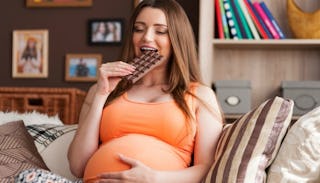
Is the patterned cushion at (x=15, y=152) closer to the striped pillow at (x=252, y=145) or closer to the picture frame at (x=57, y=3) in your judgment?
the striped pillow at (x=252, y=145)

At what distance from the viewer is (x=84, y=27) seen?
3.58 m

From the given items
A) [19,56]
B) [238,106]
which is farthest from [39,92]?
[238,106]

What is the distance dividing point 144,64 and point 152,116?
0.16 meters

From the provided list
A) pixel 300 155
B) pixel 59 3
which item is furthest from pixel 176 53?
pixel 59 3

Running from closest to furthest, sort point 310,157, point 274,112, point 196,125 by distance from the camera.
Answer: point 310,157 → point 274,112 → point 196,125

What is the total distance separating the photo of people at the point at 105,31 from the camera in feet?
11.5

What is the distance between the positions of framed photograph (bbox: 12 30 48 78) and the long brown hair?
5.85 ft

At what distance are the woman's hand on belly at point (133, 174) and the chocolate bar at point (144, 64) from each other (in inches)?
10.8

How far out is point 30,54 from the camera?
11.9 feet

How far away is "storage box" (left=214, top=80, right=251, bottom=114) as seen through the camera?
3.05 meters

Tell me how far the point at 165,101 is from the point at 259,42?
4.67 ft

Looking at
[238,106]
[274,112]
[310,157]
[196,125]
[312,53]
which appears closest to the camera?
[310,157]

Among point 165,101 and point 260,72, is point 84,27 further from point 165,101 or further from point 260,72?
point 165,101

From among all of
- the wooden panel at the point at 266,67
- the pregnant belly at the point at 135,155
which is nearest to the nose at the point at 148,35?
the pregnant belly at the point at 135,155
